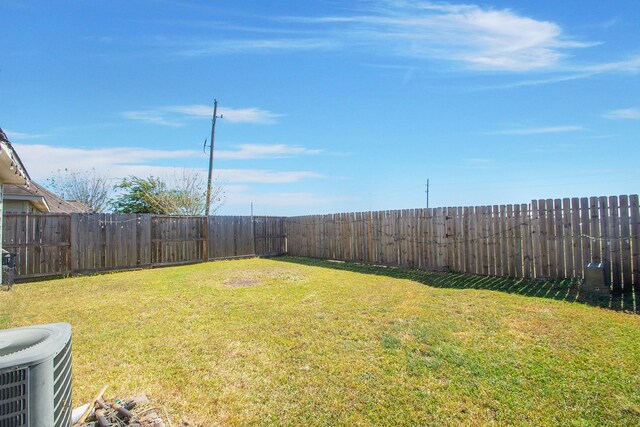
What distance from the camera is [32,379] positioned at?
1396 millimetres

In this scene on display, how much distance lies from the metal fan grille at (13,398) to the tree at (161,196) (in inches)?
687

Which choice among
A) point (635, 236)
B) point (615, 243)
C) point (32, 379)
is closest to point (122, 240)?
point (32, 379)

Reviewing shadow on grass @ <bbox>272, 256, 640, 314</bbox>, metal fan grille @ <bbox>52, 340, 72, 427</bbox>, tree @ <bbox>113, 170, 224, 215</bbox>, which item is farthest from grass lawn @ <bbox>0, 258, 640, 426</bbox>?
tree @ <bbox>113, 170, 224, 215</bbox>

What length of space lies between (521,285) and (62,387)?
7.00 metres

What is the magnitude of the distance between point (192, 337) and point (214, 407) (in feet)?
5.36

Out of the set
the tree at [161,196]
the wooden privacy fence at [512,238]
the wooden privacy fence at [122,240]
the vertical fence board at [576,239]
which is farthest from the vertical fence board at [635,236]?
the tree at [161,196]

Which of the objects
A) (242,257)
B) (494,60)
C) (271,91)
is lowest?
(242,257)

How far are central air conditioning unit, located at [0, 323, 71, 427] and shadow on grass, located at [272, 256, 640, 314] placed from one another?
6.16m

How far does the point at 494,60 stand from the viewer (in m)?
7.25

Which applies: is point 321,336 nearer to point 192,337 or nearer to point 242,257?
point 192,337

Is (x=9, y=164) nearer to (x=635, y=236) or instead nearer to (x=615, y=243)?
(x=615, y=243)

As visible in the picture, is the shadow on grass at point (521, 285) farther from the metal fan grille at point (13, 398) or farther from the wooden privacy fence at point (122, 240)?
the metal fan grille at point (13, 398)

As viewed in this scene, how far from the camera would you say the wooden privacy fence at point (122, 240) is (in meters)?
8.50

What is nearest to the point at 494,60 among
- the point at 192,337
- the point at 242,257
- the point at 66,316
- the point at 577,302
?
the point at 577,302
